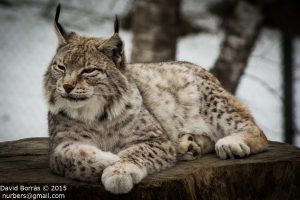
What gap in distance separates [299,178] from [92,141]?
153cm

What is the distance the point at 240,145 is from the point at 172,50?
2.96 m

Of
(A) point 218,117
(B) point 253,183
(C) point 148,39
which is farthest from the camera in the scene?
(C) point 148,39

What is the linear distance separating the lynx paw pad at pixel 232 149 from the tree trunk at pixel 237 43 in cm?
254

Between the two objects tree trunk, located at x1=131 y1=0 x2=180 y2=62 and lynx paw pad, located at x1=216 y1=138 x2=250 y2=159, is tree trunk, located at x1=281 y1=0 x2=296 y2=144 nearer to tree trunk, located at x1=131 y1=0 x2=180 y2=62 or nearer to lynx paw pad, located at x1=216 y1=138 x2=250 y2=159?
tree trunk, located at x1=131 y1=0 x2=180 y2=62

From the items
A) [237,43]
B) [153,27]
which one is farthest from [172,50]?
[237,43]

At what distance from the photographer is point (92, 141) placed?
148 inches

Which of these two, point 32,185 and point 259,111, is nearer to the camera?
point 32,185

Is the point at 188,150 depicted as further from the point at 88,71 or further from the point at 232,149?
the point at 88,71

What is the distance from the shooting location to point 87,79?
3.61 metres

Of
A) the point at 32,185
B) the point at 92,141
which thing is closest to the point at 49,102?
the point at 92,141

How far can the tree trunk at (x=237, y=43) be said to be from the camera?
20.5 feet

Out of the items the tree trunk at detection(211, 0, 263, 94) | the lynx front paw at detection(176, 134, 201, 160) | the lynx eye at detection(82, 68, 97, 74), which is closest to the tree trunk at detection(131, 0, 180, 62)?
the tree trunk at detection(211, 0, 263, 94)

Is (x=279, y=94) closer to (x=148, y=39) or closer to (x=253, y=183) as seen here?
(x=148, y=39)

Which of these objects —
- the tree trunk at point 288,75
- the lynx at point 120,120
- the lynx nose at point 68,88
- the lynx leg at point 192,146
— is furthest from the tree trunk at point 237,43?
the lynx nose at point 68,88
